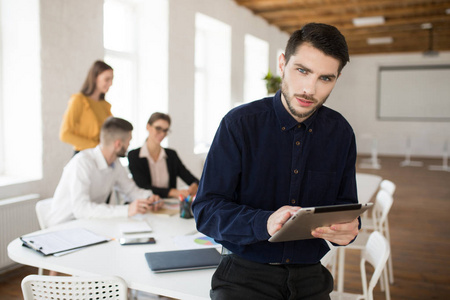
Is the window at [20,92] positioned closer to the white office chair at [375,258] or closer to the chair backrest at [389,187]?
the white office chair at [375,258]

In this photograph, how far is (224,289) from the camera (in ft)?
4.58

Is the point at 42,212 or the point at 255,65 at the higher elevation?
the point at 255,65

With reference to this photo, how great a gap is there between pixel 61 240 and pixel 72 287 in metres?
0.58

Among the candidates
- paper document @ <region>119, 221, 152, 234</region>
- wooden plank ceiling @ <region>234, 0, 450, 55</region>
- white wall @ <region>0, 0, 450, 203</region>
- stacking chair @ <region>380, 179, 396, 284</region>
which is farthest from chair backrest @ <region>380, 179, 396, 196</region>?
wooden plank ceiling @ <region>234, 0, 450, 55</region>

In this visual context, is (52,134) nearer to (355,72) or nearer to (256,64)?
(256,64)

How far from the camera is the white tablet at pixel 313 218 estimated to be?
112 centimetres

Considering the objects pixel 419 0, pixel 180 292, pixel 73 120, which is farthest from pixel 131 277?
pixel 419 0

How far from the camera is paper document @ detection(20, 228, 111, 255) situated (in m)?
1.94

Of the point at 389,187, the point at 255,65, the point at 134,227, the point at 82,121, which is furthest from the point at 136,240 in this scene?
the point at 255,65

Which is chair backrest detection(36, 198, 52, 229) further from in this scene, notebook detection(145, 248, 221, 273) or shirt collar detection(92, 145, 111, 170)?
notebook detection(145, 248, 221, 273)

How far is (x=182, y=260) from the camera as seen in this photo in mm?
1813

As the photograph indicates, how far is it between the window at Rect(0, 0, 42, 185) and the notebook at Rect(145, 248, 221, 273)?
244 centimetres

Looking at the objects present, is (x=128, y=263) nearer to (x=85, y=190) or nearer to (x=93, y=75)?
(x=85, y=190)

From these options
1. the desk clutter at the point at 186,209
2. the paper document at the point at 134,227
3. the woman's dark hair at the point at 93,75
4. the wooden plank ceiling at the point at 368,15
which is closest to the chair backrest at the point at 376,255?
the desk clutter at the point at 186,209
